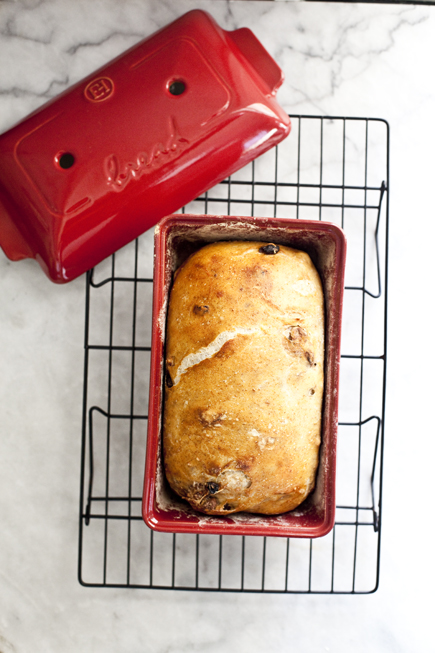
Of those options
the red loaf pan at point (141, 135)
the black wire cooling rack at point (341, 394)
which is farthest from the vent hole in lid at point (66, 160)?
the black wire cooling rack at point (341, 394)

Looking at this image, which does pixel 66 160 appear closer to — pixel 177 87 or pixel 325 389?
pixel 177 87

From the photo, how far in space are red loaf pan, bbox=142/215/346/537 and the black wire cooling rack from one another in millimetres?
249

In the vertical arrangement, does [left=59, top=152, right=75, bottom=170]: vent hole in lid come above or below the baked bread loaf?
above

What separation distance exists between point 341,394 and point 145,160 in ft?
2.20

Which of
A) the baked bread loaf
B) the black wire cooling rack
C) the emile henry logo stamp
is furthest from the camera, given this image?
the black wire cooling rack

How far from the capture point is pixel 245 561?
1.09 metres

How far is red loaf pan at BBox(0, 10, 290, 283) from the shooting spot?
3.10 feet

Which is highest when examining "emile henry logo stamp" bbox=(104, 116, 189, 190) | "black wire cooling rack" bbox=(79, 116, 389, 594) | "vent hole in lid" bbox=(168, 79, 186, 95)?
"vent hole in lid" bbox=(168, 79, 186, 95)

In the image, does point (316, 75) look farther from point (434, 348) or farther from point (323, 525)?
point (323, 525)

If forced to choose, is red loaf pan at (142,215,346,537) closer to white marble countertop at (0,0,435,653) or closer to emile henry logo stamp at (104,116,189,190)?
emile henry logo stamp at (104,116,189,190)

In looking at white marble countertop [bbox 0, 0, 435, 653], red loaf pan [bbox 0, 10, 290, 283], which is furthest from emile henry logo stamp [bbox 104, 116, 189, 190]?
white marble countertop [bbox 0, 0, 435, 653]

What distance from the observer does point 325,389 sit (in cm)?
85

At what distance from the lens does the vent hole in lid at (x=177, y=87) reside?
3.12ft

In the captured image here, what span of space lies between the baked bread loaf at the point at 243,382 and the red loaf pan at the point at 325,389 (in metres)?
0.02
